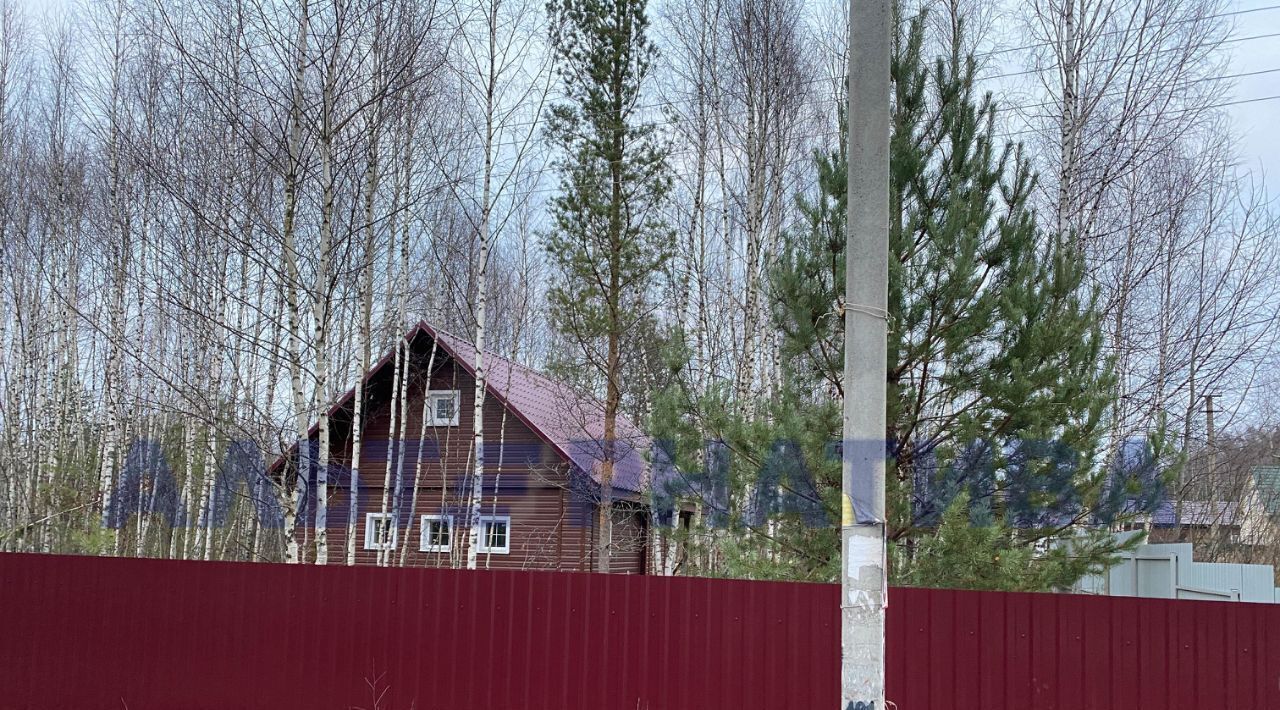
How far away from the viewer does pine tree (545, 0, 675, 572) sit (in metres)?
15.1

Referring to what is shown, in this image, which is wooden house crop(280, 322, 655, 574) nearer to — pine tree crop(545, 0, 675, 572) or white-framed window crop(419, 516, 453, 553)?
white-framed window crop(419, 516, 453, 553)

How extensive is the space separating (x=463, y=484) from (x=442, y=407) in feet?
6.52

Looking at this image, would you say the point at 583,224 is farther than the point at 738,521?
Yes

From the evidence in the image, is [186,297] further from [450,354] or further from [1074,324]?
[1074,324]

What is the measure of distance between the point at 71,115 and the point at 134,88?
383cm

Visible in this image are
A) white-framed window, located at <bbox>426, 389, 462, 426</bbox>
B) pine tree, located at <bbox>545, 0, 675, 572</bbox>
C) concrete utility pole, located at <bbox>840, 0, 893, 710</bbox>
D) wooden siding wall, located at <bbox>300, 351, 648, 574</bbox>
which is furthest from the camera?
white-framed window, located at <bbox>426, 389, 462, 426</bbox>

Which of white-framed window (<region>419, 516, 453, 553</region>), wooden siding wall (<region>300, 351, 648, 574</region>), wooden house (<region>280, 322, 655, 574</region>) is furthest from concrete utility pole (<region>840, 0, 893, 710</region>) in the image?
white-framed window (<region>419, 516, 453, 553</region>)

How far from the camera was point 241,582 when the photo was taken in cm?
788

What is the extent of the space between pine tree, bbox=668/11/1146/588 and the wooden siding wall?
1092 centimetres

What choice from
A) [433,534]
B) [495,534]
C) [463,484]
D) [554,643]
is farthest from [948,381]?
[433,534]

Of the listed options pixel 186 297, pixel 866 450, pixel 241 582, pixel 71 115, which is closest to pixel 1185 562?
pixel 866 450

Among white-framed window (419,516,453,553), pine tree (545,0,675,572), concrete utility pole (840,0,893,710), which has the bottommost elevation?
white-framed window (419,516,453,553)

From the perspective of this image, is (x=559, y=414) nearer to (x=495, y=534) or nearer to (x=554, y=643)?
(x=495, y=534)

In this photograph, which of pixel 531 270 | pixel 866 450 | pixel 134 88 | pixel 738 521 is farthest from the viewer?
pixel 531 270
